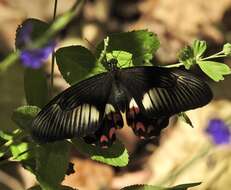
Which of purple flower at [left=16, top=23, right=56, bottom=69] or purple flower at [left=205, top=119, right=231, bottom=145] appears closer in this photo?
purple flower at [left=16, top=23, right=56, bottom=69]

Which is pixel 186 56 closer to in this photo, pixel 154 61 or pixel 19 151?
pixel 19 151

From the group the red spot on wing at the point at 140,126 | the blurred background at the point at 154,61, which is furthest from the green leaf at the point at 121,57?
the blurred background at the point at 154,61

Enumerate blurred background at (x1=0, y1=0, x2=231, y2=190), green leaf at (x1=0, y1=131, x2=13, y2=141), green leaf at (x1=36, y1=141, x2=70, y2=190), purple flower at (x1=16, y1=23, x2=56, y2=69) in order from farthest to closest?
1. blurred background at (x1=0, y1=0, x2=231, y2=190)
2. green leaf at (x1=0, y1=131, x2=13, y2=141)
3. green leaf at (x1=36, y1=141, x2=70, y2=190)
4. purple flower at (x1=16, y1=23, x2=56, y2=69)

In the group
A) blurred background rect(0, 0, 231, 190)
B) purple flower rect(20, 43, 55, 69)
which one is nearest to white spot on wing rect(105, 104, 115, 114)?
purple flower rect(20, 43, 55, 69)

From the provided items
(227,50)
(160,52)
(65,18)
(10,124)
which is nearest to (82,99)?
(227,50)

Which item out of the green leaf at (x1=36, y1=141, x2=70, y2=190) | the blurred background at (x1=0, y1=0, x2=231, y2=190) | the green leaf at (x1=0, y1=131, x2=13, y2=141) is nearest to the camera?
the green leaf at (x1=36, y1=141, x2=70, y2=190)

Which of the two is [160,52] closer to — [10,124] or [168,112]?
[10,124]

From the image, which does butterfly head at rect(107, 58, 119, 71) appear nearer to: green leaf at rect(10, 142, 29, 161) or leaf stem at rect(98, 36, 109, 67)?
leaf stem at rect(98, 36, 109, 67)

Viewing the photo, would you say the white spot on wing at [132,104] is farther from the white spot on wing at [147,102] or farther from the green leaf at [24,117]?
the green leaf at [24,117]
